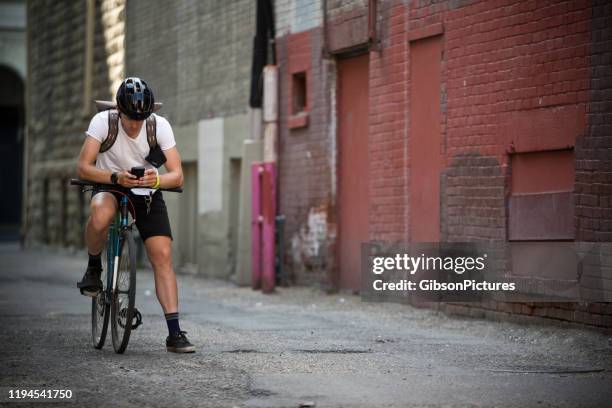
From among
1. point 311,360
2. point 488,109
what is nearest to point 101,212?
point 311,360

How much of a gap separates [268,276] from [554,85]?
6.01m

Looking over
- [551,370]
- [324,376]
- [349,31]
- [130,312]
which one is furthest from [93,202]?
[349,31]

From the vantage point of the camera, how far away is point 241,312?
1301cm

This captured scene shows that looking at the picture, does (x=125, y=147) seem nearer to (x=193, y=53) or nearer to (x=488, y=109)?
(x=488, y=109)

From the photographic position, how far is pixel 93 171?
28.4 ft

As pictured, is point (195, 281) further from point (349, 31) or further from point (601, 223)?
point (601, 223)

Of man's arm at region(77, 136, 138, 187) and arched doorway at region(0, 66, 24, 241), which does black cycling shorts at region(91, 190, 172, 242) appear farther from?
arched doorway at region(0, 66, 24, 241)

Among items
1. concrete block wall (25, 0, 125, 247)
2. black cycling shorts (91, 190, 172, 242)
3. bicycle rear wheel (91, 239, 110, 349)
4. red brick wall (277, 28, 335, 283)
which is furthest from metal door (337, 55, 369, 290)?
concrete block wall (25, 0, 125, 247)

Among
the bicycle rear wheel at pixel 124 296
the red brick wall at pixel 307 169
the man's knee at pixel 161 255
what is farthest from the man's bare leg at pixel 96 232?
the red brick wall at pixel 307 169

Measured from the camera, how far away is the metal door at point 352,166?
14938 mm

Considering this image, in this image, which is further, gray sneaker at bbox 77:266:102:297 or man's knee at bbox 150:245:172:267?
gray sneaker at bbox 77:266:102:297

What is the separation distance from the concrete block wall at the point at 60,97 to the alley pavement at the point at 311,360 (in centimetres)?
1284

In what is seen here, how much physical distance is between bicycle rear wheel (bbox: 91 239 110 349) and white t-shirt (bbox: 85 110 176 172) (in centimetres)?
63

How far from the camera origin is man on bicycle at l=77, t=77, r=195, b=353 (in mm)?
8703
